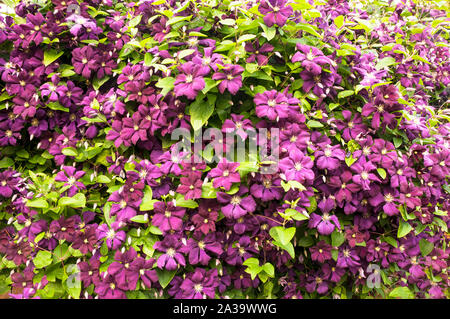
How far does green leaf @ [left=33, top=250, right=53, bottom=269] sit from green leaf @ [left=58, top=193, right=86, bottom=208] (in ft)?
0.85

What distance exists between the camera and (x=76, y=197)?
171 centimetres

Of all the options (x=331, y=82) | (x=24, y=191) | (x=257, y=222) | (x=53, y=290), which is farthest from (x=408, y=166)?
(x=24, y=191)

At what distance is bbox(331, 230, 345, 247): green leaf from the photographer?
1.68 meters

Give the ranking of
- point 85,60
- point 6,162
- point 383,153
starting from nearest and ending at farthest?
point 383,153
point 85,60
point 6,162

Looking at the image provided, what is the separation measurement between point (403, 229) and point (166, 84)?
1383 mm

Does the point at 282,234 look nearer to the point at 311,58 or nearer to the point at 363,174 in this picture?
the point at 363,174

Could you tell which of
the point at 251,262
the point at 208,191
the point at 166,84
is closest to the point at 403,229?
the point at 251,262

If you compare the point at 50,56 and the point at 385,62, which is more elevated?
the point at 385,62

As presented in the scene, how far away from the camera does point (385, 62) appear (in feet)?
6.19

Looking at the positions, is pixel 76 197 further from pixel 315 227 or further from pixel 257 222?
pixel 315 227

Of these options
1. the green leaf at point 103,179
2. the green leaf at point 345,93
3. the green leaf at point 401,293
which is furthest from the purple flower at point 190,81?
the green leaf at point 401,293

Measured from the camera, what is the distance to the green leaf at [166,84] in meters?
1.61

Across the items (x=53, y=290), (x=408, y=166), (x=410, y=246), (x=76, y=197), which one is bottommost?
(x=53, y=290)

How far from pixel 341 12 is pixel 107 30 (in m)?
1.48
